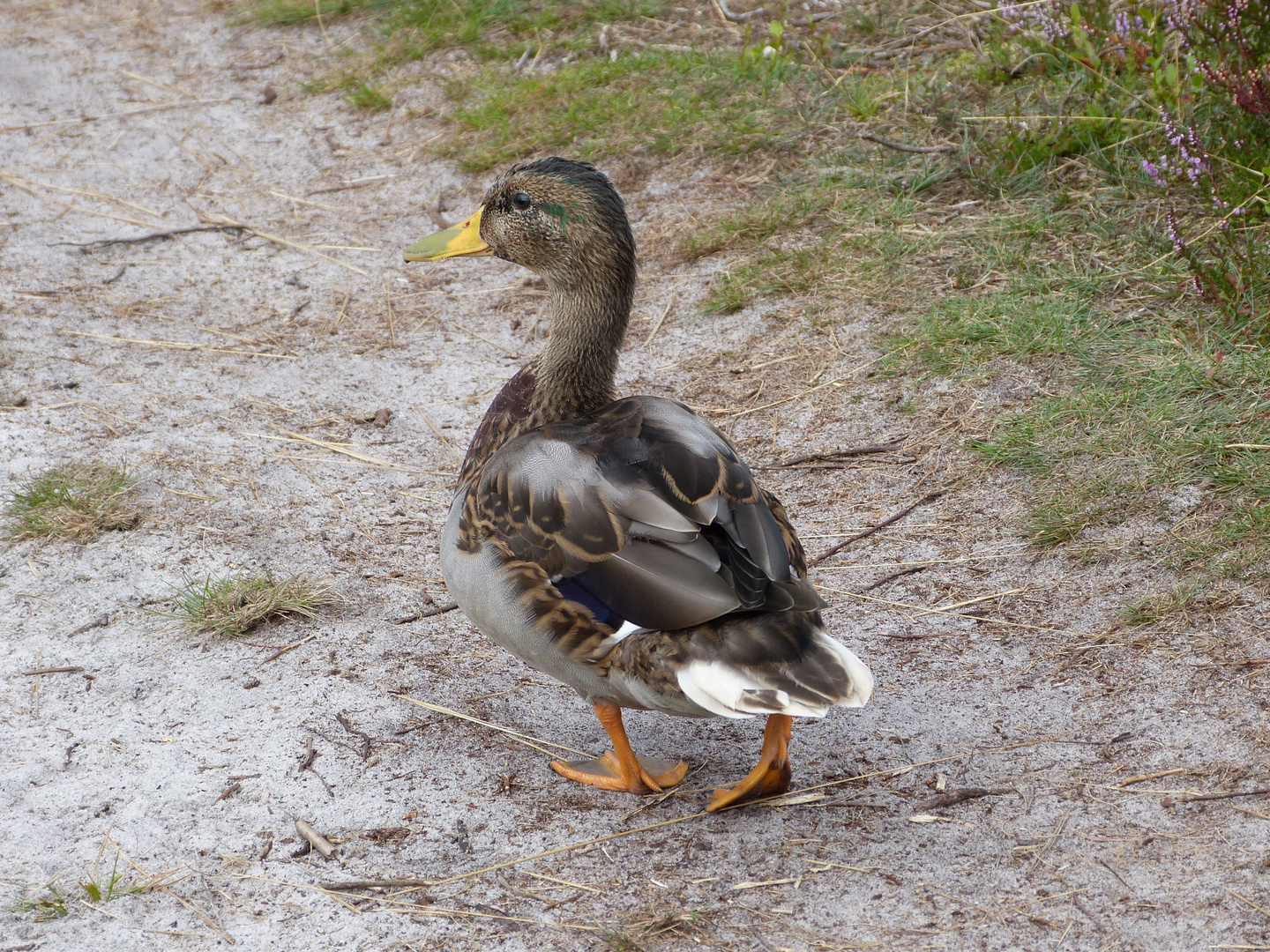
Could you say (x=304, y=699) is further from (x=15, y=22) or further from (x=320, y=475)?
(x=15, y=22)

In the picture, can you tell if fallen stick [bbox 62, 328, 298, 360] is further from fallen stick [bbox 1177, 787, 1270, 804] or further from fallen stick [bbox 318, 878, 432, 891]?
fallen stick [bbox 1177, 787, 1270, 804]

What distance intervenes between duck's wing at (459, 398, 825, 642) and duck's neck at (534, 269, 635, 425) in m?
0.27

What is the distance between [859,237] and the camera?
5.56 meters

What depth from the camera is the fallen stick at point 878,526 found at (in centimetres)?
399

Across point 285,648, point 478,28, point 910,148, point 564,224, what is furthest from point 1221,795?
point 478,28

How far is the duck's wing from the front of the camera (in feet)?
8.65

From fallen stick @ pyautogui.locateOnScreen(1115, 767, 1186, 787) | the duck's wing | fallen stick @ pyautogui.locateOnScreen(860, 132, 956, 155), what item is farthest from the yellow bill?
fallen stick @ pyautogui.locateOnScreen(860, 132, 956, 155)

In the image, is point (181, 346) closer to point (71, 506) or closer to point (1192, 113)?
point (71, 506)

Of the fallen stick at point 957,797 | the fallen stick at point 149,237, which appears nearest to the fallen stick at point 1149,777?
the fallen stick at point 957,797

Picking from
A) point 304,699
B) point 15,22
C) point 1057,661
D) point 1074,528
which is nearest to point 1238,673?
point 1057,661

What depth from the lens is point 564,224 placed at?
3.40 metres

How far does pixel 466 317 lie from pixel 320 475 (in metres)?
1.47

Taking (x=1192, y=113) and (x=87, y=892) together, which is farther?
(x=1192, y=113)

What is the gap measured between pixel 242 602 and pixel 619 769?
1.35 metres
